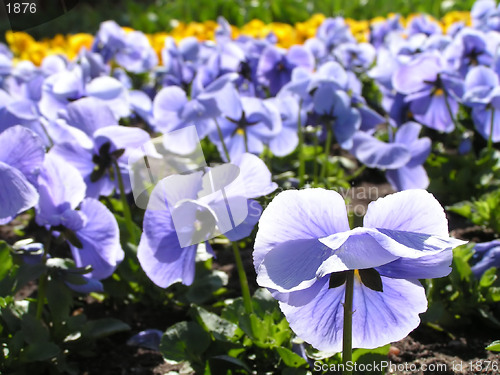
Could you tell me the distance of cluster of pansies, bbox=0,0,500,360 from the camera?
84 centimetres

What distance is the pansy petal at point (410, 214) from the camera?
2.76ft

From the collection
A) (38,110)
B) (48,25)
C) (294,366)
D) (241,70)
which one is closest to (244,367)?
(294,366)

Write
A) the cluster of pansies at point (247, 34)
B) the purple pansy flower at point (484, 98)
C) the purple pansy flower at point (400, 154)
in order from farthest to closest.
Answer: the cluster of pansies at point (247, 34) < the purple pansy flower at point (484, 98) < the purple pansy flower at point (400, 154)

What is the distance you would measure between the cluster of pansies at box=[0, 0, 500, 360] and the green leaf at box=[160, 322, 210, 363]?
0.12m

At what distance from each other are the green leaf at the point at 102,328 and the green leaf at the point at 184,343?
0.21 meters

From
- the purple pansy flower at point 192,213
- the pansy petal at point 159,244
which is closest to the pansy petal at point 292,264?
the purple pansy flower at point 192,213

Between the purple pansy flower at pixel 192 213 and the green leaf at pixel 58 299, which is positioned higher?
the purple pansy flower at pixel 192 213

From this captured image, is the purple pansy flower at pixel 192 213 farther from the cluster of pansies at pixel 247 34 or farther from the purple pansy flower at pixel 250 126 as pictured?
the cluster of pansies at pixel 247 34

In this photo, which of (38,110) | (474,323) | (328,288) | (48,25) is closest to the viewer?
(328,288)

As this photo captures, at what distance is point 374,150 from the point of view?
1.78 metres

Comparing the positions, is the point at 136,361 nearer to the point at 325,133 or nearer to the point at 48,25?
the point at 325,133

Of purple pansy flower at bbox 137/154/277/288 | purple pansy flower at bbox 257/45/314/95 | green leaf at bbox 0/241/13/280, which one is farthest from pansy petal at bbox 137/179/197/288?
purple pansy flower at bbox 257/45/314/95

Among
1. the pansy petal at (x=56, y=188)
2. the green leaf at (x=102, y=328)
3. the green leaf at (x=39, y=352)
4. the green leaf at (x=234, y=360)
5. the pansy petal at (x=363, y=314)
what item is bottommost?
the green leaf at (x=102, y=328)

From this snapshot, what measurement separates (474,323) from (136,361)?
0.81 metres
